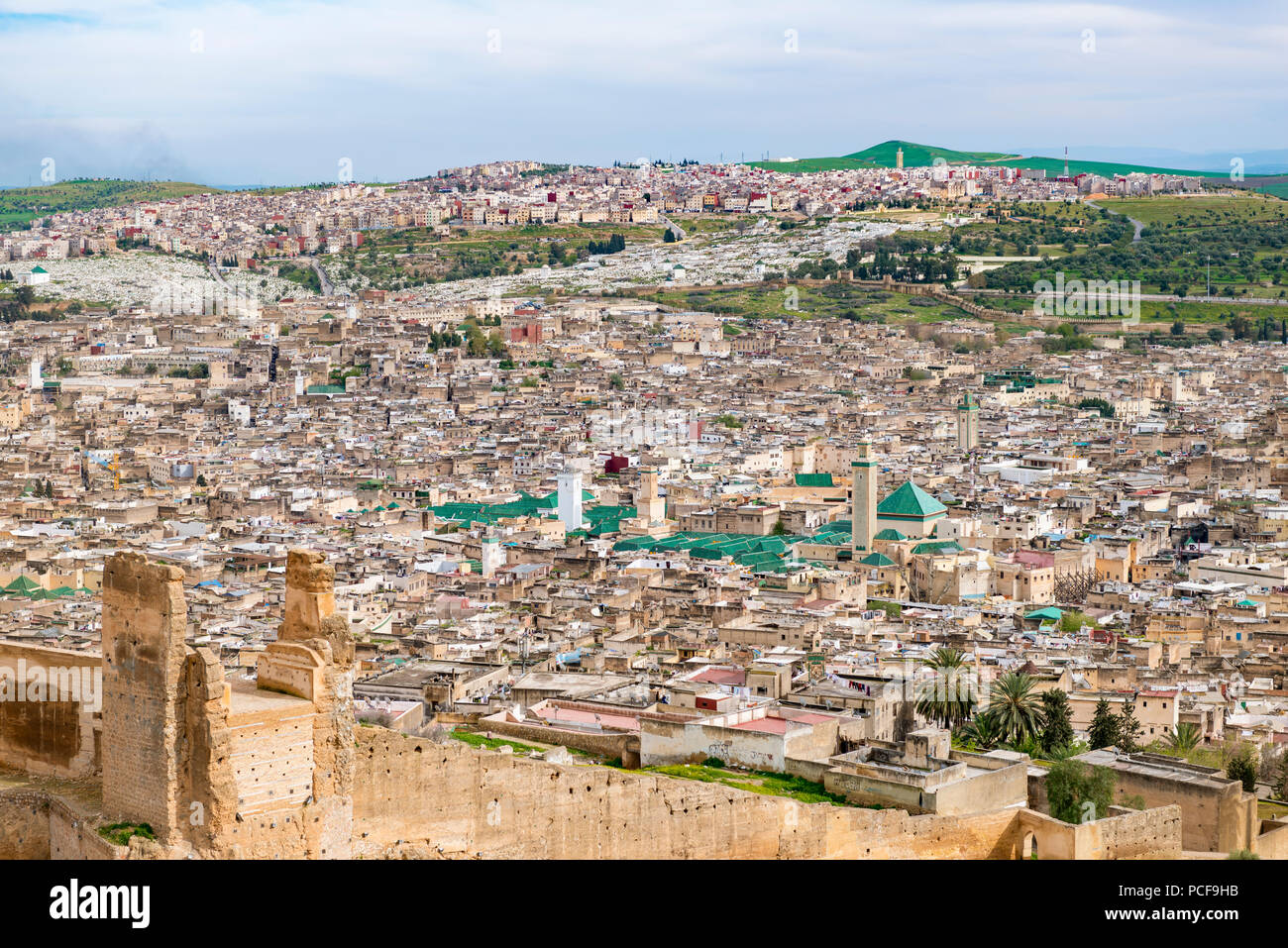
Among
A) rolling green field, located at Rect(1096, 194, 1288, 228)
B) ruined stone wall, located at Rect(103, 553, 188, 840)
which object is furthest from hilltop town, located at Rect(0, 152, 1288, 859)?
rolling green field, located at Rect(1096, 194, 1288, 228)

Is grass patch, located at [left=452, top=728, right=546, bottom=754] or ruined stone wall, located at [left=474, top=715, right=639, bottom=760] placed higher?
grass patch, located at [left=452, top=728, right=546, bottom=754]

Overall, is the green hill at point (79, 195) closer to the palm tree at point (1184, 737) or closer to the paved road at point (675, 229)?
the paved road at point (675, 229)

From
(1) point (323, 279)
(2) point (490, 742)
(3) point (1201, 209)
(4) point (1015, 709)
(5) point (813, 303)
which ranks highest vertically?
(3) point (1201, 209)

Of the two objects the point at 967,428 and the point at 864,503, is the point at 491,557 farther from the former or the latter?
the point at 967,428

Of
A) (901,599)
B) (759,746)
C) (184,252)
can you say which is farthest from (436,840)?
(184,252)

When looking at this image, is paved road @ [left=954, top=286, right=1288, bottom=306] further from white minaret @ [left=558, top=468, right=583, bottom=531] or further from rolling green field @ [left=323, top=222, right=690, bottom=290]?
white minaret @ [left=558, top=468, right=583, bottom=531]

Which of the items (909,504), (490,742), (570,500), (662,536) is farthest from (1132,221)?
(490,742)

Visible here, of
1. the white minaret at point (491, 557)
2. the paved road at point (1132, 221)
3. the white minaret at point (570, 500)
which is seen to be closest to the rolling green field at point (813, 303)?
the paved road at point (1132, 221)
